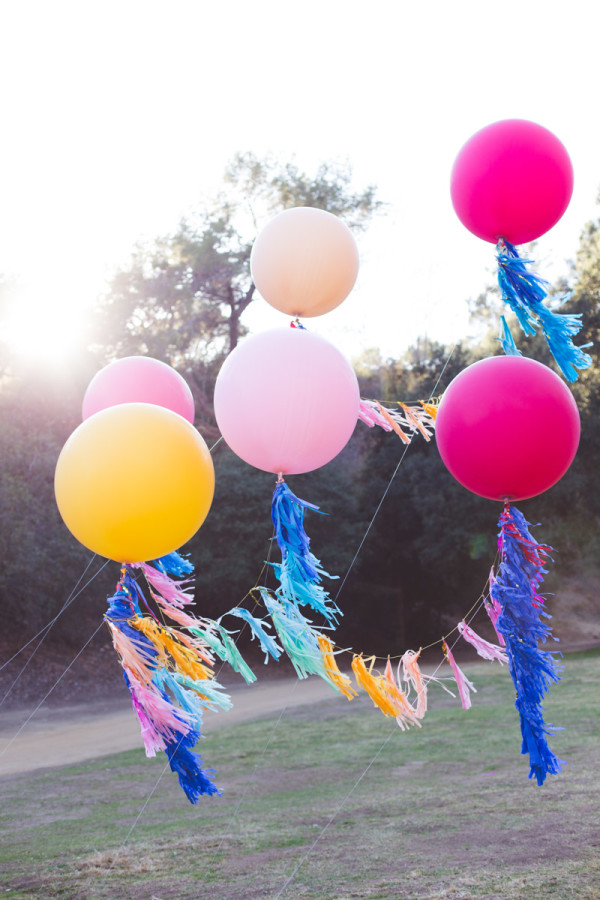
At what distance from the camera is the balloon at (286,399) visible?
2.71 meters

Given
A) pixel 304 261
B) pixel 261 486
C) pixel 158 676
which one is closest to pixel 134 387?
pixel 304 261

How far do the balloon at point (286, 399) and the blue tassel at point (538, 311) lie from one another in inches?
26.8

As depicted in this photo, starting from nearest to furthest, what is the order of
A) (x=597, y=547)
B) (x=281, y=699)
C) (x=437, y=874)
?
1. (x=437, y=874)
2. (x=281, y=699)
3. (x=597, y=547)

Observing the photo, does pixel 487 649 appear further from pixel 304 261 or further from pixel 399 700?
pixel 304 261

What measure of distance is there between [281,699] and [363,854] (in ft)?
20.9

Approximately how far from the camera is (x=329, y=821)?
5.11 meters

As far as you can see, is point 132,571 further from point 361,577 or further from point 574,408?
point 361,577

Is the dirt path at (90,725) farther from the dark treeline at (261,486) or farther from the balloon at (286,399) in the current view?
the balloon at (286,399)

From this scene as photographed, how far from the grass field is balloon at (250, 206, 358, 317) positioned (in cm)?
263

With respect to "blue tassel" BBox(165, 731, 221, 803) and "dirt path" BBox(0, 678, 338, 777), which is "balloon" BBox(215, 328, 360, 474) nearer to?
"blue tassel" BBox(165, 731, 221, 803)

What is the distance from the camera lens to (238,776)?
6637mm

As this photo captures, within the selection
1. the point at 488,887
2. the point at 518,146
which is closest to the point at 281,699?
the point at 488,887

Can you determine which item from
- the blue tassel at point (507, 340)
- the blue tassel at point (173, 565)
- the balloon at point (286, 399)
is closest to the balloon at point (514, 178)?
the blue tassel at point (507, 340)

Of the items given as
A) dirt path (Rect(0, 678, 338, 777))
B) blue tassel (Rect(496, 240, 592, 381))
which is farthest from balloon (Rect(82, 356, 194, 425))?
dirt path (Rect(0, 678, 338, 777))
